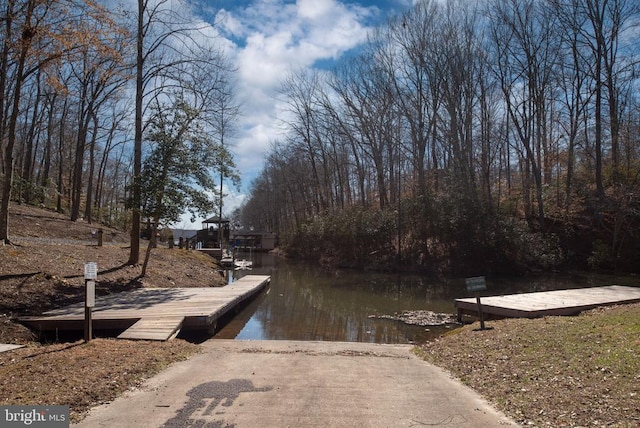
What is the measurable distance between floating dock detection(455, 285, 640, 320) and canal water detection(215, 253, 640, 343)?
3.85 feet

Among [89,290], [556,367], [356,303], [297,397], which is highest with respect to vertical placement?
[89,290]

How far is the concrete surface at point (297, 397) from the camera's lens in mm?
4152

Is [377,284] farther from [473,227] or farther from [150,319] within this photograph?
[150,319]

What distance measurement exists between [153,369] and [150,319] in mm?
3322

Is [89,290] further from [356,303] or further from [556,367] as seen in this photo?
[356,303]

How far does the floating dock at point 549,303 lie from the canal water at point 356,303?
3.85ft

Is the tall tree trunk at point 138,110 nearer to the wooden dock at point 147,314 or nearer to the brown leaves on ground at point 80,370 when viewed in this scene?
the wooden dock at point 147,314

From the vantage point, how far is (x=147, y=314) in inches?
369

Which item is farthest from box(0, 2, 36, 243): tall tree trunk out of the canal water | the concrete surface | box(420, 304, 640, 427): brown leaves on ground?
box(420, 304, 640, 427): brown leaves on ground

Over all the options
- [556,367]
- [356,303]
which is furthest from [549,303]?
[356,303]

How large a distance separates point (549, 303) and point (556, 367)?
5909 millimetres

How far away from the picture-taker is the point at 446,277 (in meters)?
24.9

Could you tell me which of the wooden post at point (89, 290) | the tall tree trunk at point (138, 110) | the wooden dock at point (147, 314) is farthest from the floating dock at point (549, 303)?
the tall tree trunk at point (138, 110)

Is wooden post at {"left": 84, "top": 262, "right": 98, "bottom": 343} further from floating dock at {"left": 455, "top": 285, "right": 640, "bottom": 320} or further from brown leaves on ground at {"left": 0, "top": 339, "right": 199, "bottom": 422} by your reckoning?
floating dock at {"left": 455, "top": 285, "right": 640, "bottom": 320}
